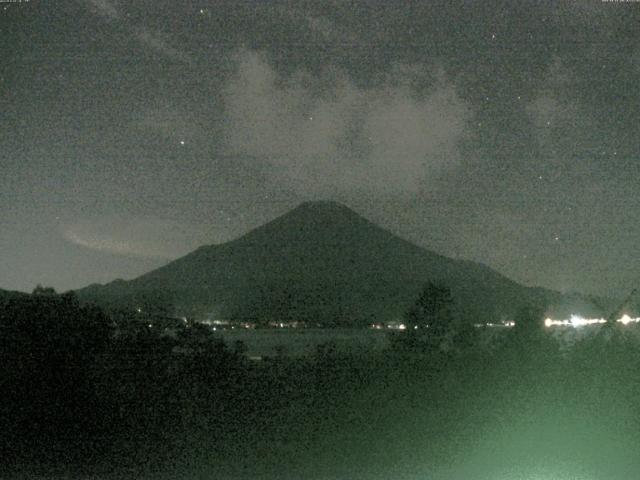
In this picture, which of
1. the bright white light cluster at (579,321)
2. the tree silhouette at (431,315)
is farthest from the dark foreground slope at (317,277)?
the bright white light cluster at (579,321)

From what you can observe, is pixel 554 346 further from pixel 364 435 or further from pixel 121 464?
pixel 121 464

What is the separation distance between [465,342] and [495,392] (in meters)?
2.35

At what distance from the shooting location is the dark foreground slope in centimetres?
2483

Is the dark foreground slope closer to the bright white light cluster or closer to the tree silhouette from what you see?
the tree silhouette

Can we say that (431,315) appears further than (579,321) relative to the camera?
Yes

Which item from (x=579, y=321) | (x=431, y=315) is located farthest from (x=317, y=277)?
(x=579, y=321)

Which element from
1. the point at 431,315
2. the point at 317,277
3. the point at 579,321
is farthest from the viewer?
the point at 317,277

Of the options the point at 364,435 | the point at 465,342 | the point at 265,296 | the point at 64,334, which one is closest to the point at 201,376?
the point at 64,334

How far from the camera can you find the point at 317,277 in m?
37.4

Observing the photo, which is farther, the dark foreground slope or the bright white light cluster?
the dark foreground slope

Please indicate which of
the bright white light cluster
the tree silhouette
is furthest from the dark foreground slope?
the bright white light cluster

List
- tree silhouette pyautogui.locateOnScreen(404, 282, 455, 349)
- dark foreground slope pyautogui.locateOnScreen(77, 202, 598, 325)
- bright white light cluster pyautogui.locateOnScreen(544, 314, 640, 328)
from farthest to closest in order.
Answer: dark foreground slope pyautogui.locateOnScreen(77, 202, 598, 325)
tree silhouette pyautogui.locateOnScreen(404, 282, 455, 349)
bright white light cluster pyautogui.locateOnScreen(544, 314, 640, 328)

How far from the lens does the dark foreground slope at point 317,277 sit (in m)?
24.8

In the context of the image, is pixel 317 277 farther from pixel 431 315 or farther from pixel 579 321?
pixel 579 321
